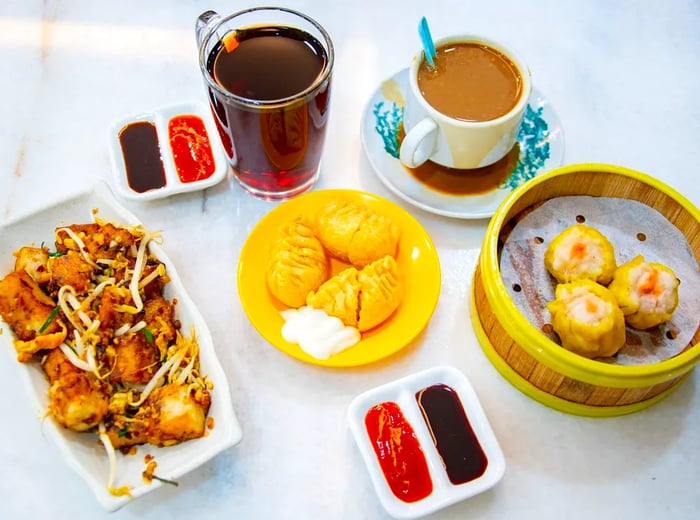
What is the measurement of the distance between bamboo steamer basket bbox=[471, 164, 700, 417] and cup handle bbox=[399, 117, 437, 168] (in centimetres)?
25

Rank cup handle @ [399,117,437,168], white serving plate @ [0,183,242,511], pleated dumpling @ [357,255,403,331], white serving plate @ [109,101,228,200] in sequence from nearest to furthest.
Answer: white serving plate @ [0,183,242,511] < pleated dumpling @ [357,255,403,331] < cup handle @ [399,117,437,168] < white serving plate @ [109,101,228,200]

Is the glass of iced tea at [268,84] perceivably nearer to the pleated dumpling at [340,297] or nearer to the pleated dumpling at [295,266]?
the pleated dumpling at [295,266]

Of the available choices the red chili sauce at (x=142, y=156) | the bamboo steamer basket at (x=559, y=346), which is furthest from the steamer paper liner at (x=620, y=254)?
the red chili sauce at (x=142, y=156)

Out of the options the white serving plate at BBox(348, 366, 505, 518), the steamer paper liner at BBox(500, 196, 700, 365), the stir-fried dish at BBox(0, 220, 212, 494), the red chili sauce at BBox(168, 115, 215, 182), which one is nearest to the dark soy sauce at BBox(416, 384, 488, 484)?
the white serving plate at BBox(348, 366, 505, 518)

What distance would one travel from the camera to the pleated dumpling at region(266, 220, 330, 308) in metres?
1.43

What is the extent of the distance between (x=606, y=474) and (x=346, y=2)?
153 centimetres

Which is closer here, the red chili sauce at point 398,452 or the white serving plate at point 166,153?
the red chili sauce at point 398,452

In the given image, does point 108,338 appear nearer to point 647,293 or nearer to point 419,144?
point 419,144

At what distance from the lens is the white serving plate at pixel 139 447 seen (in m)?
1.18

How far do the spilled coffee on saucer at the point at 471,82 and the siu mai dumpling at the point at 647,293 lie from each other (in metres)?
0.47

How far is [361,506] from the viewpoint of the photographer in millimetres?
1324

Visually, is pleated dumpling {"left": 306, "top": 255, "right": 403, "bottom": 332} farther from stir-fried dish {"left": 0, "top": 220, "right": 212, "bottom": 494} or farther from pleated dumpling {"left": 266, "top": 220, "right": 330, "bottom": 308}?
stir-fried dish {"left": 0, "top": 220, "right": 212, "bottom": 494}

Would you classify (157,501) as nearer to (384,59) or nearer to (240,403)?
(240,403)

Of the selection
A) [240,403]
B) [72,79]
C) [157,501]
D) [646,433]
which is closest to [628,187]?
[646,433]
